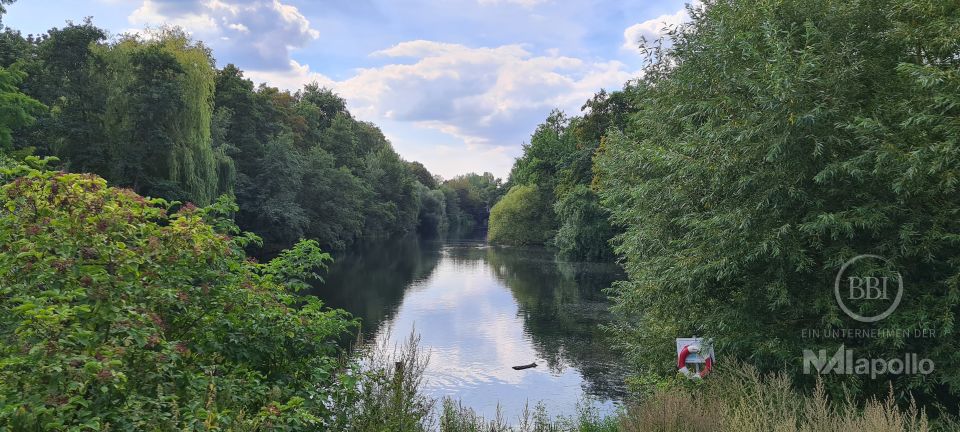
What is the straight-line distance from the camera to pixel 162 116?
87.2 feet

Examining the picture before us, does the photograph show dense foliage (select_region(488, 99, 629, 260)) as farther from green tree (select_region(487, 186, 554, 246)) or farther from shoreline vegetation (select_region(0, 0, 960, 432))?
shoreline vegetation (select_region(0, 0, 960, 432))

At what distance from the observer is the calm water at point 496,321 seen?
1375 centimetres

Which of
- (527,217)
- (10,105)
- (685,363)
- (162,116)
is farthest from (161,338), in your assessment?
(527,217)

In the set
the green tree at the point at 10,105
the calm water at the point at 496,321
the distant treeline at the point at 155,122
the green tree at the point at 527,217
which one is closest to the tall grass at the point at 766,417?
the calm water at the point at 496,321

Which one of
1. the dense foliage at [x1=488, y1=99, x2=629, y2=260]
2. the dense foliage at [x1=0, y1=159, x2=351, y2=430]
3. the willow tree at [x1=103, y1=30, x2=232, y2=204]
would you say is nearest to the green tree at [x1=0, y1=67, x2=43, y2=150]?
the willow tree at [x1=103, y1=30, x2=232, y2=204]

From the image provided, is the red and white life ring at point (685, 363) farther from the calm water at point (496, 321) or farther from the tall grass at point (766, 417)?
the calm water at point (496, 321)

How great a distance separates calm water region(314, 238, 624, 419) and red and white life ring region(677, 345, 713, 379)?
3.94 m

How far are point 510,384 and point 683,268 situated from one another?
6.82m

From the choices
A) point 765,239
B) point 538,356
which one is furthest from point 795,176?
point 538,356

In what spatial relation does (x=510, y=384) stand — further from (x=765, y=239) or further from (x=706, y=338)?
(x=765, y=239)

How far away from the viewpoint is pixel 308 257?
20.4 feet

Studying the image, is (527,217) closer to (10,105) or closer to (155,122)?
(155,122)

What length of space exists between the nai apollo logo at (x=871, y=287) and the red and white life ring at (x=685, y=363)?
6.23 feet

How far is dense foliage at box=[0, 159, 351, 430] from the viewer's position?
339cm
